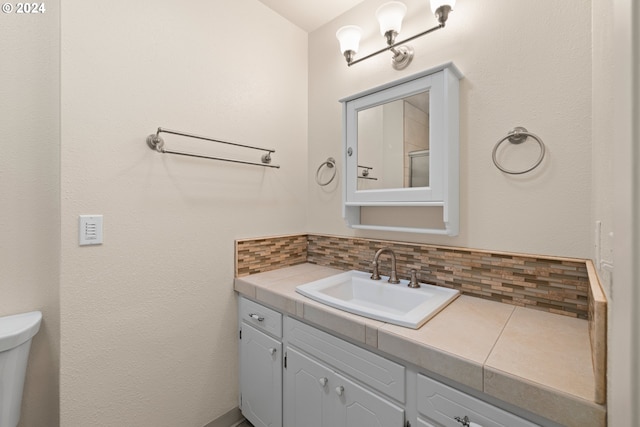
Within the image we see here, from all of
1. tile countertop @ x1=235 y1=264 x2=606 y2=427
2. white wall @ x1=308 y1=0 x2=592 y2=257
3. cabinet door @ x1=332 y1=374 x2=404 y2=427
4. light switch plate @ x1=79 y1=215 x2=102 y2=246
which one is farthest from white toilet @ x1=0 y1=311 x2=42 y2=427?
white wall @ x1=308 y1=0 x2=592 y2=257

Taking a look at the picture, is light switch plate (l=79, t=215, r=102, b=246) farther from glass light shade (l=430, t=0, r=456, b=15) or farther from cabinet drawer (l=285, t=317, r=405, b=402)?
glass light shade (l=430, t=0, r=456, b=15)

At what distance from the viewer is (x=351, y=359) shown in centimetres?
100

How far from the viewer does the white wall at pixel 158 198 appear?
1.07 metres

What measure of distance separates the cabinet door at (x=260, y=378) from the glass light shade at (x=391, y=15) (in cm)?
162

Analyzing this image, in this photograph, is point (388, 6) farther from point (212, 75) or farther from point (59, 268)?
point (59, 268)

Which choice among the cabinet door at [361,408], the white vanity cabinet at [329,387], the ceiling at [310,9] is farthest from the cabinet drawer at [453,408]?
the ceiling at [310,9]

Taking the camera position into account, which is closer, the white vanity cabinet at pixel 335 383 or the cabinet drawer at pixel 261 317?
the white vanity cabinet at pixel 335 383

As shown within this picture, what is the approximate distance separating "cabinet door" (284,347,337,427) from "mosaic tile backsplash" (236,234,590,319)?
0.61 metres

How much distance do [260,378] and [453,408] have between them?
38.2 inches

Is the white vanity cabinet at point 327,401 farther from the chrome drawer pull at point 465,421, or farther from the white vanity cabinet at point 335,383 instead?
the chrome drawer pull at point 465,421

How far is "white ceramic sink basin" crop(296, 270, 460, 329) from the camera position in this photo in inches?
38.4

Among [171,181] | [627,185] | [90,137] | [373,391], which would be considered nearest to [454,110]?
[627,185]

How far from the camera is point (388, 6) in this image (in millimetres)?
1304

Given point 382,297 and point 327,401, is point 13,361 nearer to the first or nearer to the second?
point 327,401
